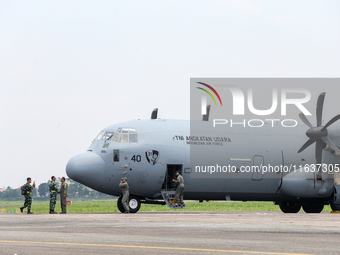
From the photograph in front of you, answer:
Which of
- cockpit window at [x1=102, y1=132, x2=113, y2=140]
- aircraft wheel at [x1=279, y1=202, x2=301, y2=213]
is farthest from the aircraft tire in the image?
cockpit window at [x1=102, y1=132, x2=113, y2=140]

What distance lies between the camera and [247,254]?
9.84 meters

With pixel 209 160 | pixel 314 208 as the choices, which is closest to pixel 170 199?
pixel 209 160

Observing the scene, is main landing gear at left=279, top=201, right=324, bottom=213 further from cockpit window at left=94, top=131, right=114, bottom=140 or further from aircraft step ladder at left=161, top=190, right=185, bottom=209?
cockpit window at left=94, top=131, right=114, bottom=140

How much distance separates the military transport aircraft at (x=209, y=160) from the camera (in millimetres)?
28406

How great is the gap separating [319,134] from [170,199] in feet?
29.8

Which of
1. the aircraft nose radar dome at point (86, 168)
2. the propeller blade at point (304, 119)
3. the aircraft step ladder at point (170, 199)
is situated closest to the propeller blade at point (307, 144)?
the propeller blade at point (304, 119)

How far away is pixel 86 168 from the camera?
2777cm

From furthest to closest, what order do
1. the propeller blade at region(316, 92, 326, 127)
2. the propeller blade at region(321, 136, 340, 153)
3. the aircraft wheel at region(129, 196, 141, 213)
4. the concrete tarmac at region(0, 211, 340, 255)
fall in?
the propeller blade at region(316, 92, 326, 127), the propeller blade at region(321, 136, 340, 153), the aircraft wheel at region(129, 196, 141, 213), the concrete tarmac at region(0, 211, 340, 255)

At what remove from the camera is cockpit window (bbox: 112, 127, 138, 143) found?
2886 cm

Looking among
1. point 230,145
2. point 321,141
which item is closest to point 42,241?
point 230,145

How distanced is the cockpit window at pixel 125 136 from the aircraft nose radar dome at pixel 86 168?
151 centimetres

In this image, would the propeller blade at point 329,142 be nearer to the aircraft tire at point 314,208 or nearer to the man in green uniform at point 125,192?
the aircraft tire at point 314,208

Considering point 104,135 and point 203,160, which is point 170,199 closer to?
point 203,160

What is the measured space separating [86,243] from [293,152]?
2215 cm
